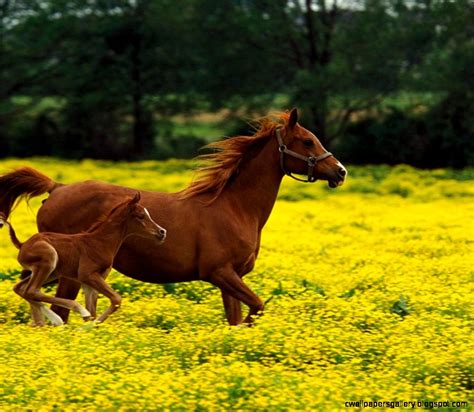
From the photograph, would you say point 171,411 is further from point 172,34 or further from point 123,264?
point 172,34

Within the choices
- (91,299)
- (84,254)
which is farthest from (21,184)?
(84,254)

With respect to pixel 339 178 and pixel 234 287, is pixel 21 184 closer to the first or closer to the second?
pixel 234 287

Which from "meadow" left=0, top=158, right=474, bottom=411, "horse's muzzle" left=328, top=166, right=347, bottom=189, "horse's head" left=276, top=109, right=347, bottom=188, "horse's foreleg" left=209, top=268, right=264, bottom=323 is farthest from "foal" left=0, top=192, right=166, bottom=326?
"horse's muzzle" left=328, top=166, right=347, bottom=189

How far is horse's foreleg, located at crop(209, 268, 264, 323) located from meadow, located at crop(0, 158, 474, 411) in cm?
20

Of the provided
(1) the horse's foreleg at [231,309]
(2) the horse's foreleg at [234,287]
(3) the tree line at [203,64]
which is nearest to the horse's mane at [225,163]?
(2) the horse's foreleg at [234,287]

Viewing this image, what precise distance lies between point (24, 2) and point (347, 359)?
37389 millimetres

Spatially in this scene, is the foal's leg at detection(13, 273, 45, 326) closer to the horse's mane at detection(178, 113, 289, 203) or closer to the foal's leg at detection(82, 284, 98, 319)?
the foal's leg at detection(82, 284, 98, 319)

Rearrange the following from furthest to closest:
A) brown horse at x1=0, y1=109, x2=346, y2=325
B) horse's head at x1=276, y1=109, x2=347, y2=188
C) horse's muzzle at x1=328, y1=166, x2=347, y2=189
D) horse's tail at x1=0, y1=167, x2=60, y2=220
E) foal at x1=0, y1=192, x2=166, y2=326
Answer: horse's tail at x1=0, y1=167, x2=60, y2=220, horse's muzzle at x1=328, y1=166, x2=347, y2=189, horse's head at x1=276, y1=109, x2=347, y2=188, brown horse at x1=0, y1=109, x2=346, y2=325, foal at x1=0, y1=192, x2=166, y2=326

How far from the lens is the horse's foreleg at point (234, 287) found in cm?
1120

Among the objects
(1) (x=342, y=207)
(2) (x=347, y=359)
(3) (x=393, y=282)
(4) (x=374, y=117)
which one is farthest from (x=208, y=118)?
(2) (x=347, y=359)

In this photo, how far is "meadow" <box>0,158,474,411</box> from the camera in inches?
349

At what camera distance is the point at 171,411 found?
851 cm

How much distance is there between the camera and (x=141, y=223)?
1112cm

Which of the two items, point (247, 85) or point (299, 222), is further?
point (247, 85)
